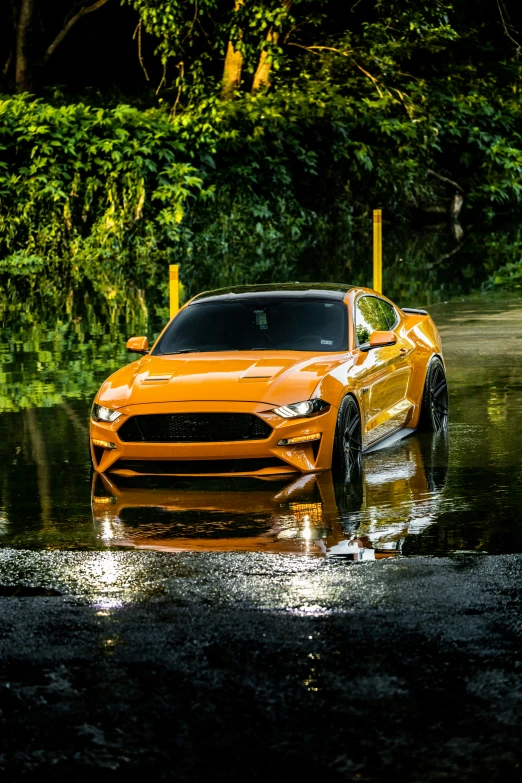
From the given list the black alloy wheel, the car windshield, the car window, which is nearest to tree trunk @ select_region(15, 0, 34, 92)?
the car window

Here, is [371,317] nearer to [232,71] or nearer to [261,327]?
[261,327]

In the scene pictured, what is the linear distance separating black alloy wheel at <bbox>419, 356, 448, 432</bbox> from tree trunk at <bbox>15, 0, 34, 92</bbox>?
27.3 m

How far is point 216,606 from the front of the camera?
712 centimetres

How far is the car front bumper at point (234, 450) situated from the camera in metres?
10.4

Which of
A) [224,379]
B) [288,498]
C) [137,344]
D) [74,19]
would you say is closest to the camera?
[288,498]

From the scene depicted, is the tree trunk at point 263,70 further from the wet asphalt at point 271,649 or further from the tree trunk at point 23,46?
the wet asphalt at point 271,649

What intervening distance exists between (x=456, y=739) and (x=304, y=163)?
3382 cm

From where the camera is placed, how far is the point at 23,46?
3909 cm

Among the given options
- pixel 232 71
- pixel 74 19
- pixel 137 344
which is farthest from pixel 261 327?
pixel 74 19

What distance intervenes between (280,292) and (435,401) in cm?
167

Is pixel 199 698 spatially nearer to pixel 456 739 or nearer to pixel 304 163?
pixel 456 739

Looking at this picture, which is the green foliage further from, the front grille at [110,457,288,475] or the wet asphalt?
the wet asphalt

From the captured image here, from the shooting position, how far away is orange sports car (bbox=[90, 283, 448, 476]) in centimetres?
1045

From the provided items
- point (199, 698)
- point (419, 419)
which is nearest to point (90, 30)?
point (419, 419)
